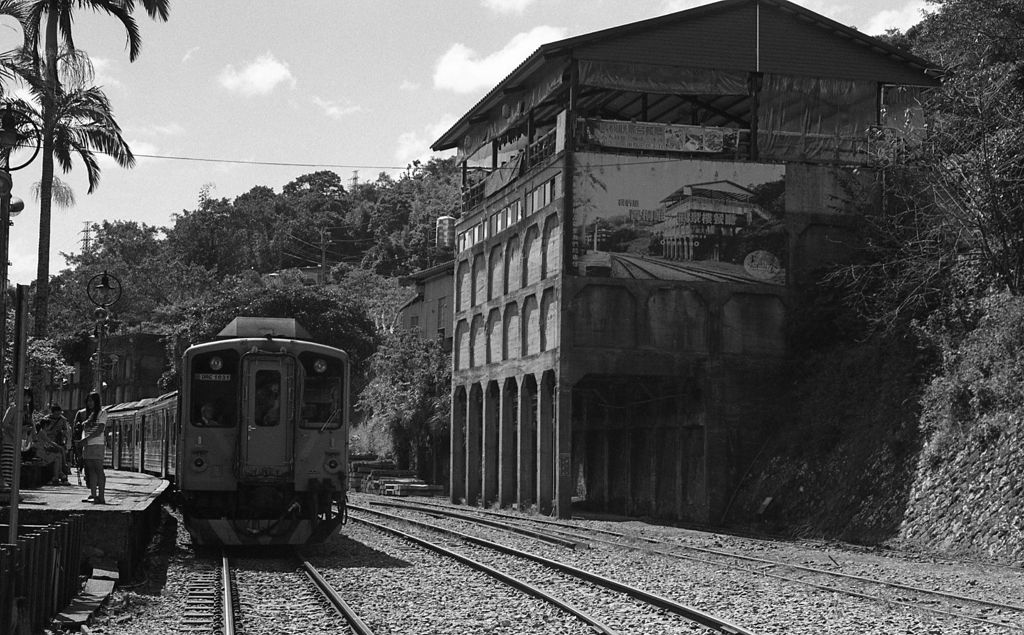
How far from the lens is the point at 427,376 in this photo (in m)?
48.9

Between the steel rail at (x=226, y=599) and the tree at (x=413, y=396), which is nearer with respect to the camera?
the steel rail at (x=226, y=599)

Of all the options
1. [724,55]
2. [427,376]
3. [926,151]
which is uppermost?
[724,55]

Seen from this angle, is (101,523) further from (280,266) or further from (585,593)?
(280,266)

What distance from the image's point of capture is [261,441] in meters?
19.0

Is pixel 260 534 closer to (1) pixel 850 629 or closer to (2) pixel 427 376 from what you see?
(1) pixel 850 629

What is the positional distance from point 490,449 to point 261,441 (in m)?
20.6

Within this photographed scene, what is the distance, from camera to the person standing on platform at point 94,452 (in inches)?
690

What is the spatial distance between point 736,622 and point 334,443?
8744 mm

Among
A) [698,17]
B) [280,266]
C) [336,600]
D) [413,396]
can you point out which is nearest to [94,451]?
[336,600]

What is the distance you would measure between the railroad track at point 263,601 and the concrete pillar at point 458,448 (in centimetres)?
2385

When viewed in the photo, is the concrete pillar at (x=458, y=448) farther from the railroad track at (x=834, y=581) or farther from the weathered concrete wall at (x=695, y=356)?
the railroad track at (x=834, y=581)

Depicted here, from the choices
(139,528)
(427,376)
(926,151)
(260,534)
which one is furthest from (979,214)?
(427,376)

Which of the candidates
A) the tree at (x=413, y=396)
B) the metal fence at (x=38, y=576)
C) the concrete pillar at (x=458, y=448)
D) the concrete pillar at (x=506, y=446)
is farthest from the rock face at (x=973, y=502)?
the tree at (x=413, y=396)

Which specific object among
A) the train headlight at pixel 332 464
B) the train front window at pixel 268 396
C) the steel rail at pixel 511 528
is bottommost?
the steel rail at pixel 511 528
